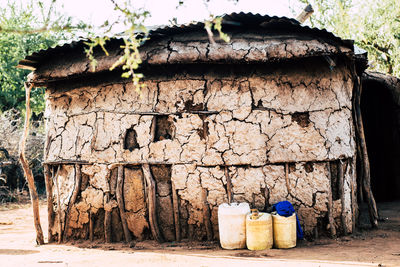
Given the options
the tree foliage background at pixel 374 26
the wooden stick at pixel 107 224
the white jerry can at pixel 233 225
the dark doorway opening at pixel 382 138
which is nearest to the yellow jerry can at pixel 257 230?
the white jerry can at pixel 233 225

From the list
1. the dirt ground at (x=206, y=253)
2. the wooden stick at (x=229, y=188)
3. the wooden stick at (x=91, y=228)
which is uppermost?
the wooden stick at (x=229, y=188)

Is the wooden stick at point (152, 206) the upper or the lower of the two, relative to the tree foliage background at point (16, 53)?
lower

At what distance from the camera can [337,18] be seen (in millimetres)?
10734

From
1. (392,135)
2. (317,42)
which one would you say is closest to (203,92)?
(317,42)

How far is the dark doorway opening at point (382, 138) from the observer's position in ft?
24.4

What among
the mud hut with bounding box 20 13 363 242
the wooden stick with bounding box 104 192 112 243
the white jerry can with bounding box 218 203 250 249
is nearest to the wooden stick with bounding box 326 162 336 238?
the mud hut with bounding box 20 13 363 242

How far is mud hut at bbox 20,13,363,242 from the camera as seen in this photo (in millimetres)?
4391

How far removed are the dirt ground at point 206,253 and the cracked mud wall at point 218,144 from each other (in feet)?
0.93

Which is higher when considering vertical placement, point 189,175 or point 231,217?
point 189,175

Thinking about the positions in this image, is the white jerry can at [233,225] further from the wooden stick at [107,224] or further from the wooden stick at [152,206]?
the wooden stick at [107,224]

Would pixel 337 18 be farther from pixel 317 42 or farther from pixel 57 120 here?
pixel 57 120

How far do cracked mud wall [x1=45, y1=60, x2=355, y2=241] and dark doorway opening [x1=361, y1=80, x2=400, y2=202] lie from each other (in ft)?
10.6

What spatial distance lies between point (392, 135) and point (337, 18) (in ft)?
15.2

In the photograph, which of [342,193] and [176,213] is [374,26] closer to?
[342,193]
